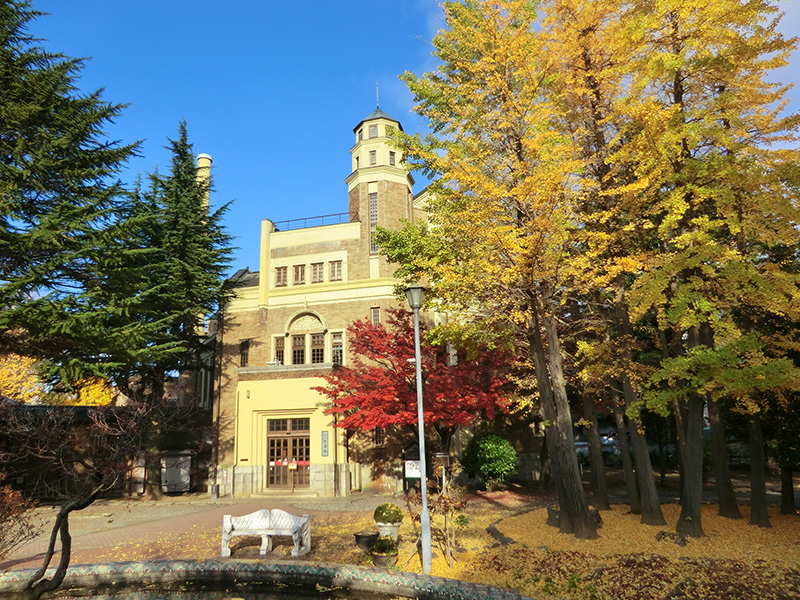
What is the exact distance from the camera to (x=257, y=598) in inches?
329

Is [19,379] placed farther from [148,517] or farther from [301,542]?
[301,542]

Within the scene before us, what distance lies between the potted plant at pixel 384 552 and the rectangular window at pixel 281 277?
69.6 ft

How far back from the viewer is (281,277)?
30.2 meters

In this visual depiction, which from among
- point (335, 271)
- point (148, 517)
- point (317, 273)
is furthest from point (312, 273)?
point (148, 517)

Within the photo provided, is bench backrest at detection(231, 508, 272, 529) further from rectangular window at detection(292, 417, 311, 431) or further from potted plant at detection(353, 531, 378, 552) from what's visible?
rectangular window at detection(292, 417, 311, 431)

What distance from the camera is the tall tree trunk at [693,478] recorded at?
1107cm

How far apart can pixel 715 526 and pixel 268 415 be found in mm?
20203

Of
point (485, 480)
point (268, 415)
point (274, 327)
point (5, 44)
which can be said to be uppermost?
point (5, 44)

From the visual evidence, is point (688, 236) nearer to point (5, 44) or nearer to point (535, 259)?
point (535, 259)

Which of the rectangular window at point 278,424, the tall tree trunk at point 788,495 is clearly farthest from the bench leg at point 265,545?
the rectangular window at point 278,424

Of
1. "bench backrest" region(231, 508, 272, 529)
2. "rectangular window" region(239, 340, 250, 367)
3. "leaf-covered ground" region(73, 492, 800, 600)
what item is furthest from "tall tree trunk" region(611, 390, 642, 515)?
"rectangular window" region(239, 340, 250, 367)

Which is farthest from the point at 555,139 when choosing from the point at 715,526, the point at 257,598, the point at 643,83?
the point at 257,598

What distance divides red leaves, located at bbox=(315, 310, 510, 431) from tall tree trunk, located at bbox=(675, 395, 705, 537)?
321 inches

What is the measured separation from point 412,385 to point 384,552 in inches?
389
